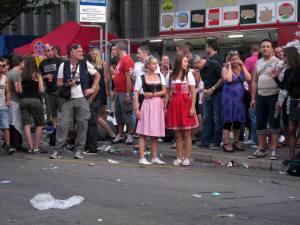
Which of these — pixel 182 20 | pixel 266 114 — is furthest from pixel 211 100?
pixel 182 20

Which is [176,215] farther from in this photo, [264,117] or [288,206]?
[264,117]

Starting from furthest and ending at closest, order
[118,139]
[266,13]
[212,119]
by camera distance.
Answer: [266,13]
[118,139]
[212,119]

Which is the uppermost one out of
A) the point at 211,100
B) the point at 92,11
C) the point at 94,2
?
the point at 94,2

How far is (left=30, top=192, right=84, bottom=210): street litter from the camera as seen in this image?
24.9 ft

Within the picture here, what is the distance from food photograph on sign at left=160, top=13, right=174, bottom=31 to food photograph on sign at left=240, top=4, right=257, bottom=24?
347 centimetres

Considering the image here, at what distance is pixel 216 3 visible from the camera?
2336 centimetres

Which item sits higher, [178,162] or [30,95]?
[30,95]

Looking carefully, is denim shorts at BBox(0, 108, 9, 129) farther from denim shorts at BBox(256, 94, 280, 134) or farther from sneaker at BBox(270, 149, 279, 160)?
sneaker at BBox(270, 149, 279, 160)

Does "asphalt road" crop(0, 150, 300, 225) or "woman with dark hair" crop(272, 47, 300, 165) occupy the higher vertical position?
"woman with dark hair" crop(272, 47, 300, 165)

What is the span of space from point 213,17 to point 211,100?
11.0m

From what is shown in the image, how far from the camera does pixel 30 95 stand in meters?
12.8

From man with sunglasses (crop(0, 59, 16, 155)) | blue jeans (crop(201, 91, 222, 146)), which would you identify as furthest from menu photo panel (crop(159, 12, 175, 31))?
man with sunglasses (crop(0, 59, 16, 155))

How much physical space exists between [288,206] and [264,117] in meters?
3.93

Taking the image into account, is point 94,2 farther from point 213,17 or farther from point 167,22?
point 167,22
